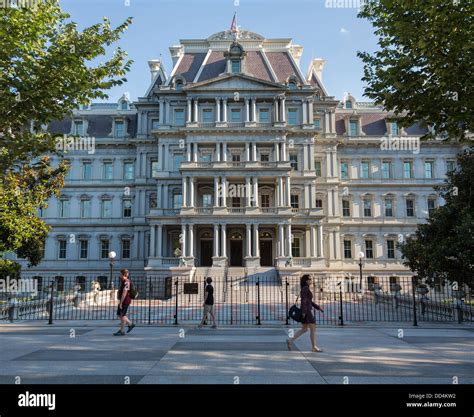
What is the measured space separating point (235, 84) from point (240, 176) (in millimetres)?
9799

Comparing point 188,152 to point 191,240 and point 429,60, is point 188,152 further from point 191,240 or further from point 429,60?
point 429,60

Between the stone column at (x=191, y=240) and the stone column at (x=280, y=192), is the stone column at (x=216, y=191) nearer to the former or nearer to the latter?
the stone column at (x=191, y=240)

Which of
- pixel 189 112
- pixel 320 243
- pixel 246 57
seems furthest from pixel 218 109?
pixel 320 243

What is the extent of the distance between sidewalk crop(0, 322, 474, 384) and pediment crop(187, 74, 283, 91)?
31207 millimetres

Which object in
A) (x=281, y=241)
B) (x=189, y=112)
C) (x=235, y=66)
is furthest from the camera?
(x=235, y=66)

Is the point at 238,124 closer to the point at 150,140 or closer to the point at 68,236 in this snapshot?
the point at 150,140

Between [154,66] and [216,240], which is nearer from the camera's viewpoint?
[216,240]

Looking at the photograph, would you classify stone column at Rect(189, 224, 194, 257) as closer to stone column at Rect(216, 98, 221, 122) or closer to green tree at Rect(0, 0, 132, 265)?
stone column at Rect(216, 98, 221, 122)

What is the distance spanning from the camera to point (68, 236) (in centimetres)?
4444

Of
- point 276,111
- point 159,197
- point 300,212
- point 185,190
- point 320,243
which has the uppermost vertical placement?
point 276,111

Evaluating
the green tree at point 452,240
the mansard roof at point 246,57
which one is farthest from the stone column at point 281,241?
the mansard roof at point 246,57

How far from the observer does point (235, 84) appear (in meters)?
41.1

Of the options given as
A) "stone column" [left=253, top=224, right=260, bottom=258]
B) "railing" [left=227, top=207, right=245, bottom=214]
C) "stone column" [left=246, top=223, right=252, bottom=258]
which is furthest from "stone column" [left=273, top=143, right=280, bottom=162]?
"stone column" [left=246, top=223, right=252, bottom=258]
